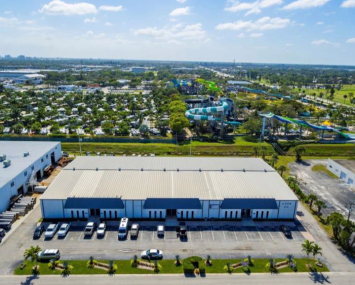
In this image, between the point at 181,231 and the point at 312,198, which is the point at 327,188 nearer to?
the point at 312,198

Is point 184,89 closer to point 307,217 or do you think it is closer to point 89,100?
A: point 89,100

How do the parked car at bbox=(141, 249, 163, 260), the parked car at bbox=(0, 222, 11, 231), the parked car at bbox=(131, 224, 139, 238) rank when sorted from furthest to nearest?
the parked car at bbox=(0, 222, 11, 231)
the parked car at bbox=(131, 224, 139, 238)
the parked car at bbox=(141, 249, 163, 260)

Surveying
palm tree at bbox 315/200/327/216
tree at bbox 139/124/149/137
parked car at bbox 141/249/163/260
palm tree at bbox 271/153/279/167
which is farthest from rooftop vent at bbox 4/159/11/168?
palm tree at bbox 271/153/279/167

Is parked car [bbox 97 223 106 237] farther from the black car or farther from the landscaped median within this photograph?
the black car

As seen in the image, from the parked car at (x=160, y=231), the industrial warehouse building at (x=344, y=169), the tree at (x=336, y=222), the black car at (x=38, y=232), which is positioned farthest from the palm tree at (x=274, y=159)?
the black car at (x=38, y=232)

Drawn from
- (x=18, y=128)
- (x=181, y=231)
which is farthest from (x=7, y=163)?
(x=18, y=128)

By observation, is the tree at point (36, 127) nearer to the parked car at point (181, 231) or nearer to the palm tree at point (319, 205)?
the parked car at point (181, 231)
